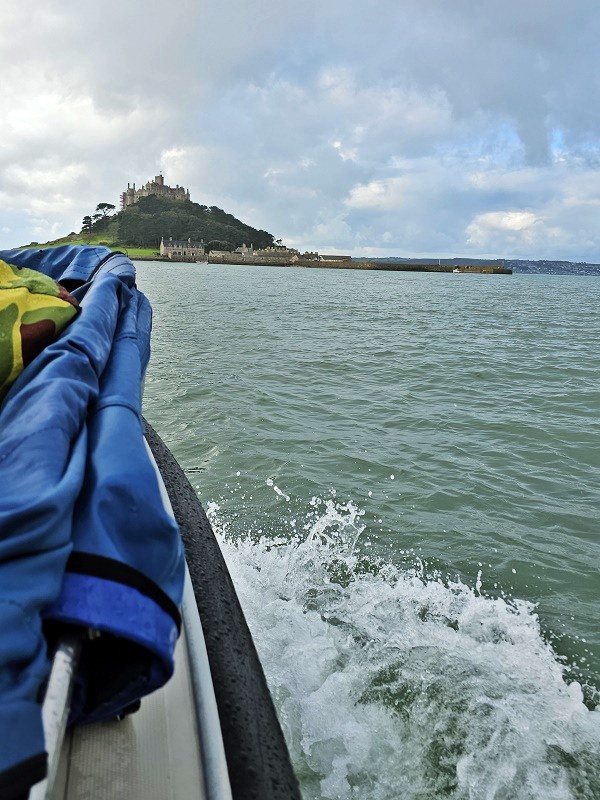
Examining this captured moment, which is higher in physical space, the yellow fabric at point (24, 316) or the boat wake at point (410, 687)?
the yellow fabric at point (24, 316)

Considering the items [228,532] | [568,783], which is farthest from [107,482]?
[228,532]

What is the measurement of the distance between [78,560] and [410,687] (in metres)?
2.84

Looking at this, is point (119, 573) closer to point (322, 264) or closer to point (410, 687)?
point (410, 687)

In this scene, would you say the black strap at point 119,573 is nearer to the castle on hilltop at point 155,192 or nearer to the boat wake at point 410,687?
the boat wake at point 410,687

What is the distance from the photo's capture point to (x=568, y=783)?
2875 millimetres

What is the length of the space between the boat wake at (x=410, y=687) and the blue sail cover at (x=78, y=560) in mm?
2069

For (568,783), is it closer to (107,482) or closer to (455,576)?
(455,576)

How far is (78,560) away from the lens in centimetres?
121

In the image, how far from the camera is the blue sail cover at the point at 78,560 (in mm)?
1043

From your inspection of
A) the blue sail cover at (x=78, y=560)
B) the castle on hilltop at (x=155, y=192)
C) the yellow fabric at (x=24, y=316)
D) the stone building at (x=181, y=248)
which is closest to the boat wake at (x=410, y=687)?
the blue sail cover at (x=78, y=560)

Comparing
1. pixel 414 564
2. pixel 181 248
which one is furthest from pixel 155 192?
pixel 414 564

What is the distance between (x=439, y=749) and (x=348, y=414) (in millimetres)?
6807

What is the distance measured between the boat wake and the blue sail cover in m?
2.07

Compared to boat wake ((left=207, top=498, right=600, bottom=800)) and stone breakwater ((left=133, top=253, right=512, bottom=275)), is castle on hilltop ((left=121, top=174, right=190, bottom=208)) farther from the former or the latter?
boat wake ((left=207, top=498, right=600, bottom=800))
